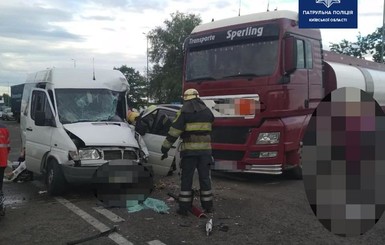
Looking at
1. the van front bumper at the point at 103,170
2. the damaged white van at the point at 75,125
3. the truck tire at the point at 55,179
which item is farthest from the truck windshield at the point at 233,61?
the truck tire at the point at 55,179

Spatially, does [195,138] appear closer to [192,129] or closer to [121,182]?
[192,129]

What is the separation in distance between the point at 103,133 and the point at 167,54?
42.9m

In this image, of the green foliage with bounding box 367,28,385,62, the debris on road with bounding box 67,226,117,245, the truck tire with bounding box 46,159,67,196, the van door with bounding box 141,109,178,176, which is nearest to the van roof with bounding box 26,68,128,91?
the van door with bounding box 141,109,178,176

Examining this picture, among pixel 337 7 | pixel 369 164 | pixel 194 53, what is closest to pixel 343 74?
pixel 337 7

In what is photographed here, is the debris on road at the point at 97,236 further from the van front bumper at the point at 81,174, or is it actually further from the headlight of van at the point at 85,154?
the headlight of van at the point at 85,154

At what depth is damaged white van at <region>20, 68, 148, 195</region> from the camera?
6.94 metres

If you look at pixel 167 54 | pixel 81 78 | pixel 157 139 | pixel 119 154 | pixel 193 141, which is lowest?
pixel 119 154

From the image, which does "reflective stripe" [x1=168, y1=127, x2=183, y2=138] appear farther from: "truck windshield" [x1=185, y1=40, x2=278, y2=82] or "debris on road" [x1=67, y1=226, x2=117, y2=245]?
"truck windshield" [x1=185, y1=40, x2=278, y2=82]

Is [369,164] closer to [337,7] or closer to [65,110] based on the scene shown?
[65,110]

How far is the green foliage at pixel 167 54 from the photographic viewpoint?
4762 cm

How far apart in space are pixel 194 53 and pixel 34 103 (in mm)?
3504

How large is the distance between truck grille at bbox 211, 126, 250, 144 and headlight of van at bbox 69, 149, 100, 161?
9.07 ft

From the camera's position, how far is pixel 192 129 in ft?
21.0

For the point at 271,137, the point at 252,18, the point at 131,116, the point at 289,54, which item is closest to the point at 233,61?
the point at 252,18
